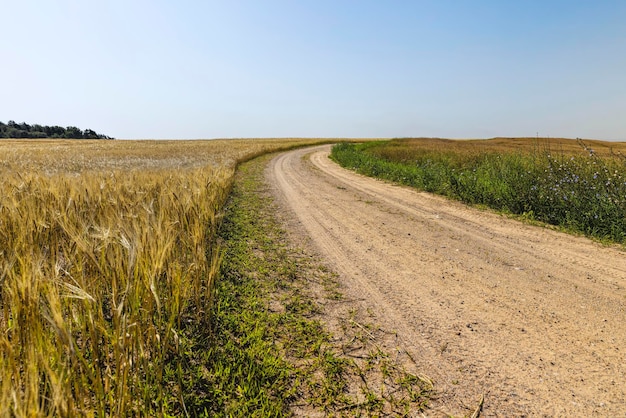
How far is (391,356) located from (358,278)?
160 centimetres

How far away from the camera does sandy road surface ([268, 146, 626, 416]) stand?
8.04ft

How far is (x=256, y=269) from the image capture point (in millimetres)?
4637

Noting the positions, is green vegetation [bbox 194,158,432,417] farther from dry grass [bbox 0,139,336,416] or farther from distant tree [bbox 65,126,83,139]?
distant tree [bbox 65,126,83,139]

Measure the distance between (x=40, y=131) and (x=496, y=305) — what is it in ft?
369

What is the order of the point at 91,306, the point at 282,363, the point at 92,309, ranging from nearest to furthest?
the point at 91,306, the point at 92,309, the point at 282,363

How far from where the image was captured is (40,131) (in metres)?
88.6

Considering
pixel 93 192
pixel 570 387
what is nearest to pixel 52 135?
pixel 93 192

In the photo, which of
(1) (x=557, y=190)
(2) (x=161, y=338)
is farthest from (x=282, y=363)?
(1) (x=557, y=190)

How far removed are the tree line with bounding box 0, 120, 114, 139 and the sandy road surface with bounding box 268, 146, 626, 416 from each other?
103 m

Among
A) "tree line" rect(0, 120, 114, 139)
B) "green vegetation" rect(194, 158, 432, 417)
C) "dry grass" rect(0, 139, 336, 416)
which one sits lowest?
"green vegetation" rect(194, 158, 432, 417)

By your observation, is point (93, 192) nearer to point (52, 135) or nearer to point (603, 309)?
point (603, 309)

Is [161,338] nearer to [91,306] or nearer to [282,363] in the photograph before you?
[91,306]

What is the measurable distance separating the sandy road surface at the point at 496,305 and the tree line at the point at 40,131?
339ft

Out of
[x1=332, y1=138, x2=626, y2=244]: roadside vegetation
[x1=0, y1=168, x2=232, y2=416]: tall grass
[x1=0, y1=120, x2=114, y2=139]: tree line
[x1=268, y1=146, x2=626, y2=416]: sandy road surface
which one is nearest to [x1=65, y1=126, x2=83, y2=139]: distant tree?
[x1=0, y1=120, x2=114, y2=139]: tree line
